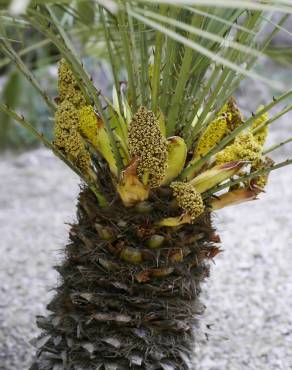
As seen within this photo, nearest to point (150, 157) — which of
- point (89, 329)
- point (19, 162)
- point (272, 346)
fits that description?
point (89, 329)

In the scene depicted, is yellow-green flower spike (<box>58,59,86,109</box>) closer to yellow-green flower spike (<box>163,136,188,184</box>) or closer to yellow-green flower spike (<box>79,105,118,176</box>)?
yellow-green flower spike (<box>79,105,118,176</box>)

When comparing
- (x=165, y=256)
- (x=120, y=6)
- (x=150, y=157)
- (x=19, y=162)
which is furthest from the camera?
(x=19, y=162)

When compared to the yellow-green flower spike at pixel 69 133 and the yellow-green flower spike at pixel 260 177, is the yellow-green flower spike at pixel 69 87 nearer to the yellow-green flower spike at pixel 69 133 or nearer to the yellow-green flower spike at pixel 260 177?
the yellow-green flower spike at pixel 69 133

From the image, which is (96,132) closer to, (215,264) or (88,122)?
(88,122)

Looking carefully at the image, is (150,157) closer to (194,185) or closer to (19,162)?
(194,185)

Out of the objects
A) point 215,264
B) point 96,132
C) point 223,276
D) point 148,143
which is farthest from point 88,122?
point 223,276

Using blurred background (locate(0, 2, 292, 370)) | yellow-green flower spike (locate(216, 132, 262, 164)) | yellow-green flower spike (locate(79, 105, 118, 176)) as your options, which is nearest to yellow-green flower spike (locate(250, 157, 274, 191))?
yellow-green flower spike (locate(216, 132, 262, 164))
